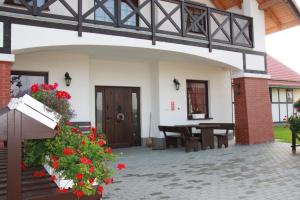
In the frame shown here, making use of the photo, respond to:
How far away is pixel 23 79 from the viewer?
8.23 meters

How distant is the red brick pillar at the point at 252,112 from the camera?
1015 centimetres

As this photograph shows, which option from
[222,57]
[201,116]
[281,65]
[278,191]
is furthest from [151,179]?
[281,65]

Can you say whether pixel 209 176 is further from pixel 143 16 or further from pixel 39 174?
pixel 143 16

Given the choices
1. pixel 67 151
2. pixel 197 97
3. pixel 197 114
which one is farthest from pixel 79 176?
pixel 197 97

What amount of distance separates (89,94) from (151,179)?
14.6 ft

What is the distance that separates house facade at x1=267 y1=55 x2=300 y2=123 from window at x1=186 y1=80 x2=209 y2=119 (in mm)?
8976

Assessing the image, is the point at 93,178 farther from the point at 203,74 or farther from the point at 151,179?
the point at 203,74

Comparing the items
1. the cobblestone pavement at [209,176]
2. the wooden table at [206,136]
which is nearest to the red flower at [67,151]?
the cobblestone pavement at [209,176]

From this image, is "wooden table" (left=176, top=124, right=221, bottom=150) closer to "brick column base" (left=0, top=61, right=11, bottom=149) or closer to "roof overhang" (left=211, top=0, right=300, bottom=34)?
"roof overhang" (left=211, top=0, right=300, bottom=34)

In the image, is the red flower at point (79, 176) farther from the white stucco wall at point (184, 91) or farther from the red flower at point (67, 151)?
the white stucco wall at point (184, 91)

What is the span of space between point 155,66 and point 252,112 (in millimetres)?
3669

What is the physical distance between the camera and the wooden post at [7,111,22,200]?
88.9 inches

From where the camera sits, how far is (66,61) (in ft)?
28.7

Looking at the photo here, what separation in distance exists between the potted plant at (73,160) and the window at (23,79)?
4924mm
